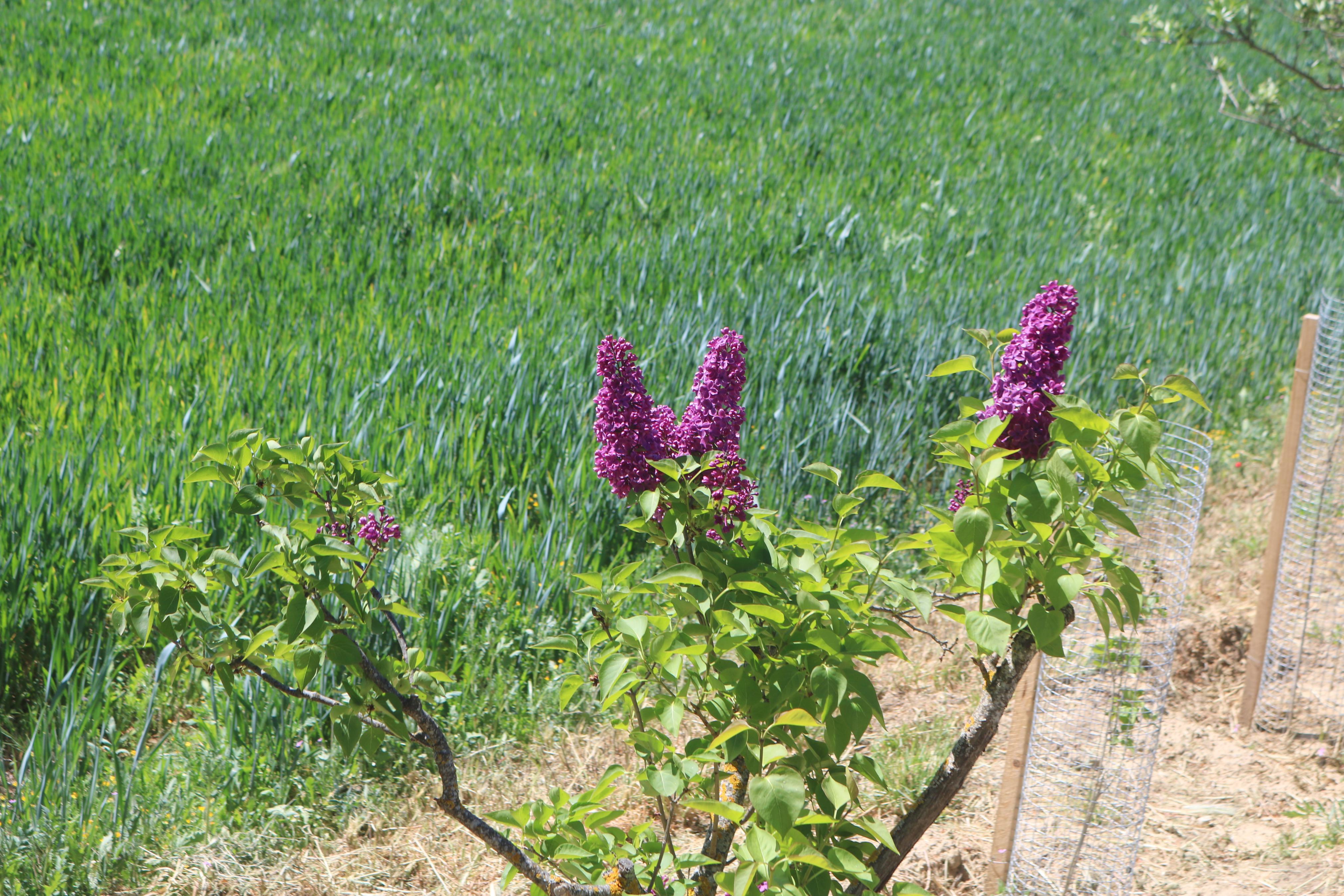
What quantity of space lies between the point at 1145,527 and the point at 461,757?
6.00ft

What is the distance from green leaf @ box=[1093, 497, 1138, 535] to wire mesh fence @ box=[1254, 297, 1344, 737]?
1.93 meters

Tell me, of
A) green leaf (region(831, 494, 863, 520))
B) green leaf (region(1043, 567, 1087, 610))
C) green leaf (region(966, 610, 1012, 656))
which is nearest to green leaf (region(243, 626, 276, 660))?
green leaf (region(831, 494, 863, 520))

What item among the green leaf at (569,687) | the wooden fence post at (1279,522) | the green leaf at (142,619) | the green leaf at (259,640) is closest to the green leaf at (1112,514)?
the green leaf at (569,687)

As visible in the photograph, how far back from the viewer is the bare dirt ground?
1.99 m

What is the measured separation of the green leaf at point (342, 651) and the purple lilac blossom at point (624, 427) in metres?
0.36

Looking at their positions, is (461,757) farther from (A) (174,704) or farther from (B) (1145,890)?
(B) (1145,890)

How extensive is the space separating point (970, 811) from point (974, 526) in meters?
1.63

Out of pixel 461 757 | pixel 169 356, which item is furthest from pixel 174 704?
pixel 169 356

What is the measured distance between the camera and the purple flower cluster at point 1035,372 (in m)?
1.20

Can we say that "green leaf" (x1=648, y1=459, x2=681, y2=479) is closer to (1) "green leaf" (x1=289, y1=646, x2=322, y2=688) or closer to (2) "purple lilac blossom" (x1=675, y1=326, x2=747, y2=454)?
(2) "purple lilac blossom" (x1=675, y1=326, x2=747, y2=454)

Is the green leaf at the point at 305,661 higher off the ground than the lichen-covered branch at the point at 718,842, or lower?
higher

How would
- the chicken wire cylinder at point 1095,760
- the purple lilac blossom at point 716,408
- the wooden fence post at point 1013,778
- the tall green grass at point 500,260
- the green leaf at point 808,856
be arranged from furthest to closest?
1. the tall green grass at point 500,260
2. the chicken wire cylinder at point 1095,760
3. the wooden fence post at point 1013,778
4. the purple lilac blossom at point 716,408
5. the green leaf at point 808,856

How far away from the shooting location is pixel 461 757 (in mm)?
2297

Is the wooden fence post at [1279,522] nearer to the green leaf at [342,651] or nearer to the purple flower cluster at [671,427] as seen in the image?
the purple flower cluster at [671,427]
